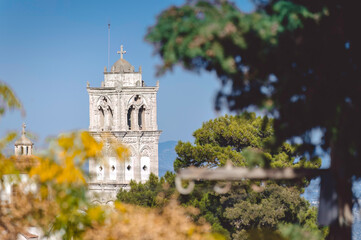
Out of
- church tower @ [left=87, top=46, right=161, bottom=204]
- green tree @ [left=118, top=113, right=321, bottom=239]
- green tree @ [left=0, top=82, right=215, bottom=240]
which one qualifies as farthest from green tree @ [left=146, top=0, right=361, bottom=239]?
church tower @ [left=87, top=46, right=161, bottom=204]

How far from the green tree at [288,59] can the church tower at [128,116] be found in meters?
49.3

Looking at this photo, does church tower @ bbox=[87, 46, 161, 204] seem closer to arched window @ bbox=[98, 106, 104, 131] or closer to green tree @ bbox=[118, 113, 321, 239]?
arched window @ bbox=[98, 106, 104, 131]

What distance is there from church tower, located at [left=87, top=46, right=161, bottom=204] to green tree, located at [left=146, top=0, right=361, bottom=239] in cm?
4928

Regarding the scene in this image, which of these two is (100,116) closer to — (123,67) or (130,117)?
(130,117)

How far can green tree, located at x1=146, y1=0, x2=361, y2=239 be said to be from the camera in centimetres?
637

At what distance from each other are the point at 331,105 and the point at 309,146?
1128 millimetres

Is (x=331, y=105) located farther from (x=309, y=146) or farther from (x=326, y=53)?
(x=309, y=146)

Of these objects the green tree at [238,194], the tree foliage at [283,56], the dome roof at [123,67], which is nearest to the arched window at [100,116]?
the dome roof at [123,67]

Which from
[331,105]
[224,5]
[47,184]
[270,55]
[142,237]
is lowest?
[142,237]

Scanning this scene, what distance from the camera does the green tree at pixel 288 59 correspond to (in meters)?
6.37

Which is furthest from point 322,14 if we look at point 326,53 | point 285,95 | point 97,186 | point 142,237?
point 97,186

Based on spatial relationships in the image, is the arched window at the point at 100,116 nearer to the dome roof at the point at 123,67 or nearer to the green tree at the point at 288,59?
the dome roof at the point at 123,67

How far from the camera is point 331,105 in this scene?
6.91 m

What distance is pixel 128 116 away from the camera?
5956 centimetres
